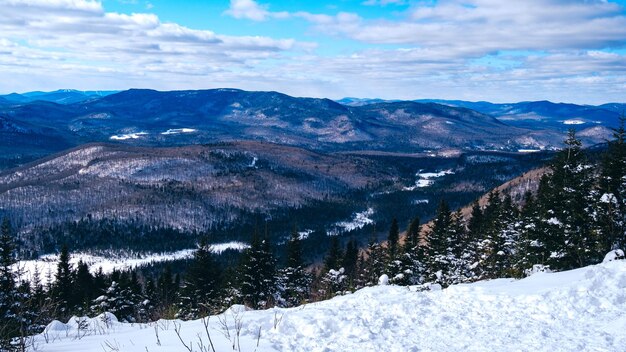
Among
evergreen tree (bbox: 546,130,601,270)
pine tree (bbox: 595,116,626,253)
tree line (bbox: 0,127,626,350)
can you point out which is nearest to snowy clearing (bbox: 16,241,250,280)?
tree line (bbox: 0,127,626,350)

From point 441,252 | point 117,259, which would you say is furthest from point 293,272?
point 117,259

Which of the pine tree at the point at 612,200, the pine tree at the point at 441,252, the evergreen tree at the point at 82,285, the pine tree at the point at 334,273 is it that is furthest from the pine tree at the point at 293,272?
the pine tree at the point at 612,200

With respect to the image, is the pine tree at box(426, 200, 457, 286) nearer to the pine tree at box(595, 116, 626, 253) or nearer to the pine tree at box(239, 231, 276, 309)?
the pine tree at box(595, 116, 626, 253)

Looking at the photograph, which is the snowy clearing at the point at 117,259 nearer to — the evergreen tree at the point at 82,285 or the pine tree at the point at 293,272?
the evergreen tree at the point at 82,285

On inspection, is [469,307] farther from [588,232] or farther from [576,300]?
[588,232]

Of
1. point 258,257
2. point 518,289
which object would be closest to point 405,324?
point 518,289

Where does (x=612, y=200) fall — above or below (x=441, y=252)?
above

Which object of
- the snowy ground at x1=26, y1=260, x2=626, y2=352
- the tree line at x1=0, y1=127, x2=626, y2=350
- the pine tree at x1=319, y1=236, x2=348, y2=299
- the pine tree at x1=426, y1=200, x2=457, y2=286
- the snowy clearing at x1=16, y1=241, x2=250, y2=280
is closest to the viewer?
the snowy ground at x1=26, y1=260, x2=626, y2=352

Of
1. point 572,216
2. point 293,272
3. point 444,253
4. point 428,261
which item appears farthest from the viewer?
point 293,272

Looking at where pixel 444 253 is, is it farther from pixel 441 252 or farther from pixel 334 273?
pixel 334 273
